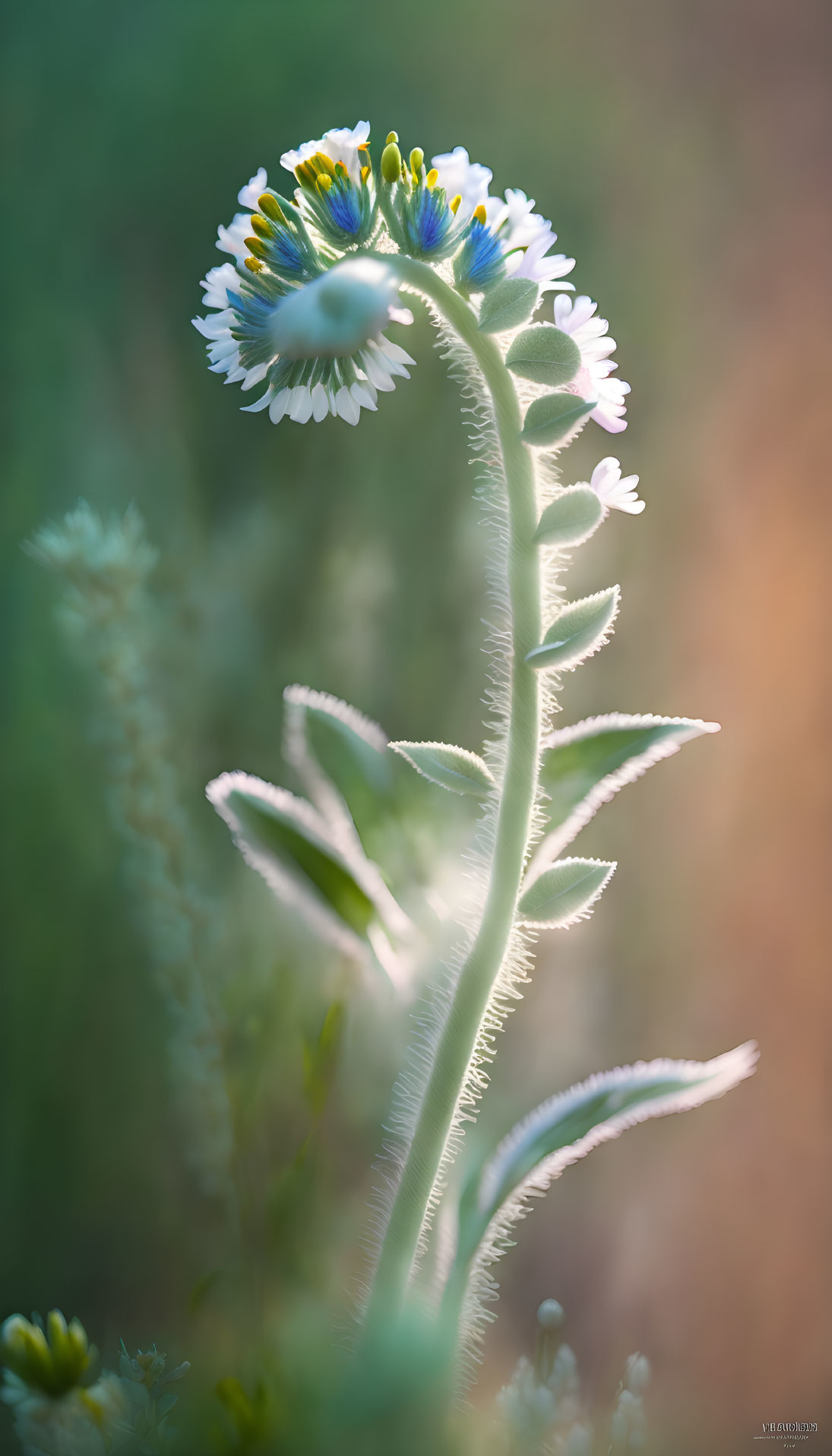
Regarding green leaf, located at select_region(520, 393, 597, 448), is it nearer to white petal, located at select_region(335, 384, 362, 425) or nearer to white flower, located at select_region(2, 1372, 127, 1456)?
white petal, located at select_region(335, 384, 362, 425)

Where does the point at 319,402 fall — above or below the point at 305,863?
above

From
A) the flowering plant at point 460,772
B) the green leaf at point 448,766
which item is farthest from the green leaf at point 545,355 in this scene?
the green leaf at point 448,766

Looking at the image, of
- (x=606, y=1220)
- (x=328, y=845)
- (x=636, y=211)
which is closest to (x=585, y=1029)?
(x=606, y=1220)

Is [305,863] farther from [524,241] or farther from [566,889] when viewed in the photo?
A: [524,241]

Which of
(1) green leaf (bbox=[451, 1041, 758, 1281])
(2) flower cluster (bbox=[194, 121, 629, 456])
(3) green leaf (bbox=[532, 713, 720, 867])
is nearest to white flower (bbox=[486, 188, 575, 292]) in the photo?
(2) flower cluster (bbox=[194, 121, 629, 456])

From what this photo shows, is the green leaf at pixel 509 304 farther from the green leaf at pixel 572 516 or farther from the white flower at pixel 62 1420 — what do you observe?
the white flower at pixel 62 1420

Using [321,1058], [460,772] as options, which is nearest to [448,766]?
[460,772]
